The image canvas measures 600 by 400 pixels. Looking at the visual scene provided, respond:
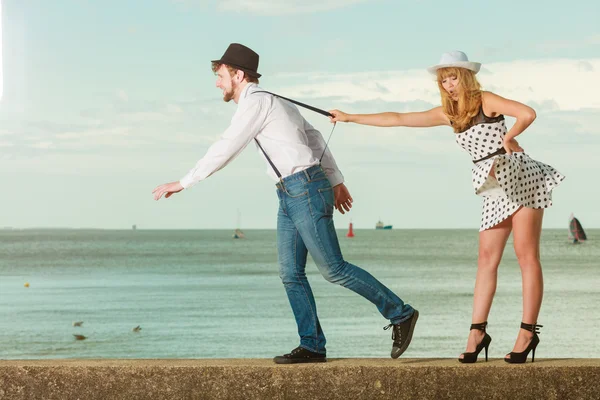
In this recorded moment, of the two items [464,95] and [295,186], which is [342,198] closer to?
[295,186]

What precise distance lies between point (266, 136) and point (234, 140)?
0.18 m

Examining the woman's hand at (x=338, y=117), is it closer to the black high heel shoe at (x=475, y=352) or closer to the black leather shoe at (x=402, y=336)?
the black leather shoe at (x=402, y=336)

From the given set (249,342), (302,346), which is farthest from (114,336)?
(302,346)

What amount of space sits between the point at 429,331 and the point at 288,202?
29.4 meters

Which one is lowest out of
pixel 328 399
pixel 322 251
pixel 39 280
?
pixel 39 280

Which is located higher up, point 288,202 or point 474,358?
point 288,202

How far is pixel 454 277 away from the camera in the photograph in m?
63.8

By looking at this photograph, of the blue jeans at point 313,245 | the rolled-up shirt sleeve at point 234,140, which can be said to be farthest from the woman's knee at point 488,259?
the rolled-up shirt sleeve at point 234,140

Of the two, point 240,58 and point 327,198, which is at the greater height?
point 240,58

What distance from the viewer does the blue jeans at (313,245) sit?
4.68 m

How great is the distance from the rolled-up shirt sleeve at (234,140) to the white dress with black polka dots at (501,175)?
1.03 meters

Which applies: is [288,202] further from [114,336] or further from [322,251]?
[114,336]

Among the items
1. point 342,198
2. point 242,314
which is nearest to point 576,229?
point 242,314

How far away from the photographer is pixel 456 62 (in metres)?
4.67
